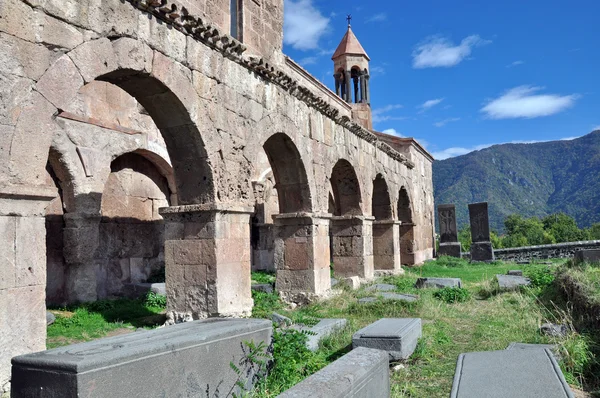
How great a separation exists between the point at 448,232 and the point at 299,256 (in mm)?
13287

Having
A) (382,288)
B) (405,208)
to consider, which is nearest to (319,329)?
(382,288)

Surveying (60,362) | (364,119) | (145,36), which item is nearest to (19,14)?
(145,36)

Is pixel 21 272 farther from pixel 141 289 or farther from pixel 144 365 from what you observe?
pixel 141 289

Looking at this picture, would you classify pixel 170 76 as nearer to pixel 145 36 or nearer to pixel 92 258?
pixel 145 36

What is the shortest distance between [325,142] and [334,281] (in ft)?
9.95

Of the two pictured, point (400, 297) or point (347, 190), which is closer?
point (400, 297)

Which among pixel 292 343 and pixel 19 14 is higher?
pixel 19 14

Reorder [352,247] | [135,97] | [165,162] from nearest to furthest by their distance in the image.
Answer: [135,97], [165,162], [352,247]

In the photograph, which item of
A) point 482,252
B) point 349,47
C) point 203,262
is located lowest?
point 482,252

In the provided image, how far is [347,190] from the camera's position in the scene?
11352 millimetres

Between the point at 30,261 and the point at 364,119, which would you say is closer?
the point at 30,261

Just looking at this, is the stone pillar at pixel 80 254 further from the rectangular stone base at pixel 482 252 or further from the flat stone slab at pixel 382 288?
the rectangular stone base at pixel 482 252

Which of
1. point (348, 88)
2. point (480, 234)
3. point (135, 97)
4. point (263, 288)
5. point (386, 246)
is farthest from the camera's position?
point (348, 88)

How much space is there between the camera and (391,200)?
1391 cm
